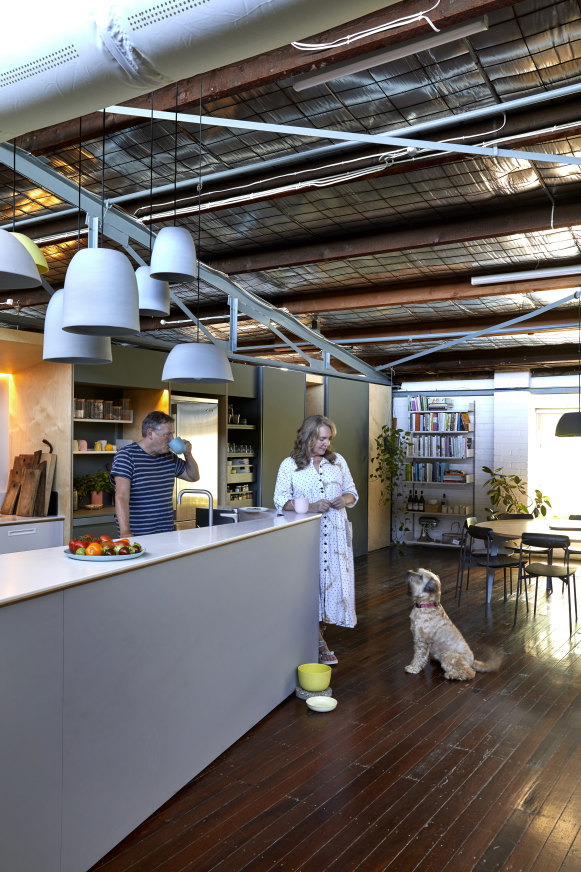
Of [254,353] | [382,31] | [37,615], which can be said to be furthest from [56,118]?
[254,353]

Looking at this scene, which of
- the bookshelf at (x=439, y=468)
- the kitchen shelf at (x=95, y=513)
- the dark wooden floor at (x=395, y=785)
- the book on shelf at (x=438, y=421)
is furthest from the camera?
the bookshelf at (x=439, y=468)

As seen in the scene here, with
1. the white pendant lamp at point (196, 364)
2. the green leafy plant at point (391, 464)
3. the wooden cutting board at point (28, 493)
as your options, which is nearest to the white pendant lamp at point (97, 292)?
the white pendant lamp at point (196, 364)

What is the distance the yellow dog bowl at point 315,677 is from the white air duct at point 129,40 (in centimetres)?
351

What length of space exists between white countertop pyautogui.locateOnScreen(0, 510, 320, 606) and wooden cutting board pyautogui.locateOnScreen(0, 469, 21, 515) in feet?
8.07

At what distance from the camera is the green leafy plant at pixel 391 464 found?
33.0 feet

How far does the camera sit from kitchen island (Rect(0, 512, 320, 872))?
215cm

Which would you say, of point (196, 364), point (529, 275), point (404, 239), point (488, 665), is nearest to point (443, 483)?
point (529, 275)

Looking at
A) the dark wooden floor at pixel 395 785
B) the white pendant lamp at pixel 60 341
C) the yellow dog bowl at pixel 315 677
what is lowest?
the dark wooden floor at pixel 395 785

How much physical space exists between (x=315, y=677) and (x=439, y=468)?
6761mm

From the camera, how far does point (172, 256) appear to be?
3.46 meters

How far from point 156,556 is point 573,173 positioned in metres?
3.91

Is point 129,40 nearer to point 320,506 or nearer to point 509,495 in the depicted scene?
point 320,506

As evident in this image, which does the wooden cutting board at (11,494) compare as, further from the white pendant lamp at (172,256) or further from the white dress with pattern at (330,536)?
the white pendant lamp at (172,256)

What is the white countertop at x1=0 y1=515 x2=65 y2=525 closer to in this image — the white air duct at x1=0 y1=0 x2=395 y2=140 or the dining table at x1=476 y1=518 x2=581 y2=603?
the dining table at x1=476 y1=518 x2=581 y2=603
